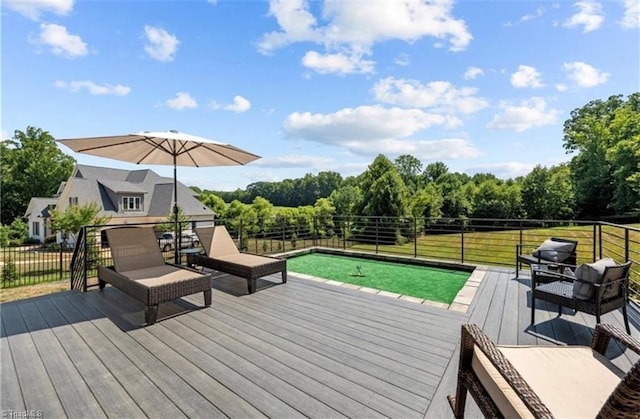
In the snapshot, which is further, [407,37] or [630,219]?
[630,219]

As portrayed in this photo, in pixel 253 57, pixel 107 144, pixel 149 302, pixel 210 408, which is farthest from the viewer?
pixel 253 57

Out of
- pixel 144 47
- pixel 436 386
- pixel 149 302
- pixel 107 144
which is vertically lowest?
pixel 436 386

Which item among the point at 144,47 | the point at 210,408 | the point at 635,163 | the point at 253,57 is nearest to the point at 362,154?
the point at 635,163

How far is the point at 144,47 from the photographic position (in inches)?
269

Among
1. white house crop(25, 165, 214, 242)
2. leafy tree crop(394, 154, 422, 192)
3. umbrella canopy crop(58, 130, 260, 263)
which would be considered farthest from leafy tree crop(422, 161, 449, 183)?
umbrella canopy crop(58, 130, 260, 263)

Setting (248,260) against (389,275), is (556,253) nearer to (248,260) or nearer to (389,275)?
(389,275)

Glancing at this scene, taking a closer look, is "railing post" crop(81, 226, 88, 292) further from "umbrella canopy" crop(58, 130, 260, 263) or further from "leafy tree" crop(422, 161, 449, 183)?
"leafy tree" crop(422, 161, 449, 183)

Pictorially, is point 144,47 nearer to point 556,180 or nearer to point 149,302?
point 149,302

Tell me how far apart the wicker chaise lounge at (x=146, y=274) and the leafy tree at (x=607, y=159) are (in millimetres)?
21072

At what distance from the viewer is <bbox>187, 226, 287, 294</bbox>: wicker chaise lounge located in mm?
4305

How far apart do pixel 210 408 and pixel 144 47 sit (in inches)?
305

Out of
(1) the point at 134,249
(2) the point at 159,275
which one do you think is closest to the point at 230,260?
(2) the point at 159,275

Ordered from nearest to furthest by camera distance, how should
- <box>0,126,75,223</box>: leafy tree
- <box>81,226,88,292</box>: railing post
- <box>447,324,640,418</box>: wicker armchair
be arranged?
<box>447,324,640,418</box>: wicker armchair
<box>81,226,88,292</box>: railing post
<box>0,126,75,223</box>: leafy tree

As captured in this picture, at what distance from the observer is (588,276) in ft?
9.02
